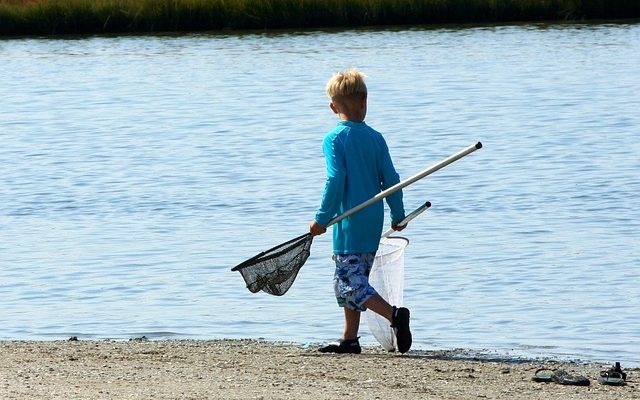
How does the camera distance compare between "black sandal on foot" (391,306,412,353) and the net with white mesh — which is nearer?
"black sandal on foot" (391,306,412,353)

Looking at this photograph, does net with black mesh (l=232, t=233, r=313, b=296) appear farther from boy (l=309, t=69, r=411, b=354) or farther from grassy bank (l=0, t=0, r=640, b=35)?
grassy bank (l=0, t=0, r=640, b=35)

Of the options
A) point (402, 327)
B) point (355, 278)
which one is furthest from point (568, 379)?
point (355, 278)

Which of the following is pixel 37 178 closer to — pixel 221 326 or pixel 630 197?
pixel 630 197

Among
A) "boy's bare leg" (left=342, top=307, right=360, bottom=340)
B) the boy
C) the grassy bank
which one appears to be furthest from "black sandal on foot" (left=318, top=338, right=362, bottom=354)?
the grassy bank

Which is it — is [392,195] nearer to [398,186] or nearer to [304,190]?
[398,186]

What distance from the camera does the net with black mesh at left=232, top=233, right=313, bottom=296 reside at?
26.6 feet

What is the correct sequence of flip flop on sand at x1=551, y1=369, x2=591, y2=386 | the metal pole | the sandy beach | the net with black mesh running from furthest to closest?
1. the net with black mesh
2. the metal pole
3. flip flop on sand at x1=551, y1=369, x2=591, y2=386
4. the sandy beach

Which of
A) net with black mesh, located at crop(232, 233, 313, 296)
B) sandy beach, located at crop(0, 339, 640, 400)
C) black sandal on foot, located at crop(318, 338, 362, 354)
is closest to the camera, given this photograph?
sandy beach, located at crop(0, 339, 640, 400)

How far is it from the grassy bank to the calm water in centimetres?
374

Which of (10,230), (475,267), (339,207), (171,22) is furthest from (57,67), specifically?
(339,207)

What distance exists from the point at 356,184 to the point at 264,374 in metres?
1.26

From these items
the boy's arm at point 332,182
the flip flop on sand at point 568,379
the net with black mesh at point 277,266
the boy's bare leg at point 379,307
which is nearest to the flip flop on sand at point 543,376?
the flip flop on sand at point 568,379

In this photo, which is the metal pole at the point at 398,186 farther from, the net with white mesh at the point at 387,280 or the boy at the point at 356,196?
the net with white mesh at the point at 387,280

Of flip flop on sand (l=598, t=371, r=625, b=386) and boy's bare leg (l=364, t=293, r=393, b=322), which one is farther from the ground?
boy's bare leg (l=364, t=293, r=393, b=322)
